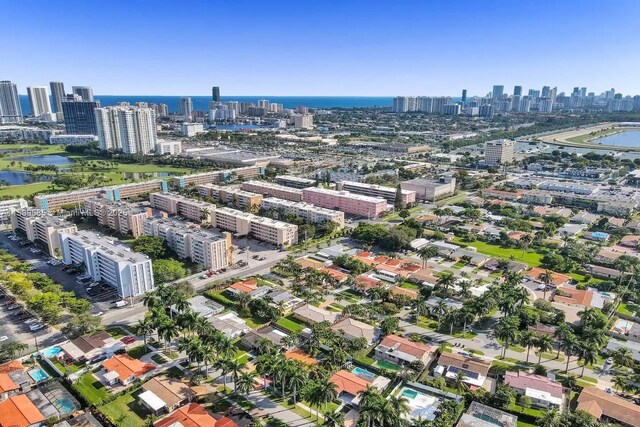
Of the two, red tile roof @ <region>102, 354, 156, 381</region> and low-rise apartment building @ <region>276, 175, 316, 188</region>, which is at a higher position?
low-rise apartment building @ <region>276, 175, 316, 188</region>

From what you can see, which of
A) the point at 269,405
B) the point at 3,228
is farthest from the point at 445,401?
the point at 3,228

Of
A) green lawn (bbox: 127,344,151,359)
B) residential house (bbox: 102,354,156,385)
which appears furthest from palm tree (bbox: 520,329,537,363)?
green lawn (bbox: 127,344,151,359)

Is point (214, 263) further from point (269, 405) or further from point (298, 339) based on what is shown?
point (269, 405)

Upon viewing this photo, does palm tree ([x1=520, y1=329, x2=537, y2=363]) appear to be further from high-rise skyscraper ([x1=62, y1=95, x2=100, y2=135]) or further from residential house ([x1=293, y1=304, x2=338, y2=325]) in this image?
high-rise skyscraper ([x1=62, y1=95, x2=100, y2=135])

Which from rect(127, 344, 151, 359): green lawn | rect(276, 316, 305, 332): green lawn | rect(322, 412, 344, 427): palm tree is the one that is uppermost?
rect(322, 412, 344, 427): palm tree

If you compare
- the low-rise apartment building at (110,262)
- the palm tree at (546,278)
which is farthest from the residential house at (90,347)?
the palm tree at (546,278)

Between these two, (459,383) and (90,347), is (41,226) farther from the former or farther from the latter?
(459,383)

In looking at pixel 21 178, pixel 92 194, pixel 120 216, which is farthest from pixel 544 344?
pixel 21 178
